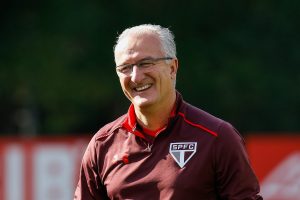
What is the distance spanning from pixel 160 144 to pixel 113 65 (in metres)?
19.6

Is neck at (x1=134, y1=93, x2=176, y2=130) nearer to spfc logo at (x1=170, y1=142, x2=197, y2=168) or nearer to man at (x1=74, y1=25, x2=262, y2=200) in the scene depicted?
man at (x1=74, y1=25, x2=262, y2=200)

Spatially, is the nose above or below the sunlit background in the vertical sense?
below

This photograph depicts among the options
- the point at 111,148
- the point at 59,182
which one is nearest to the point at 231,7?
the point at 59,182

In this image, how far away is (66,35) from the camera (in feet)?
84.0

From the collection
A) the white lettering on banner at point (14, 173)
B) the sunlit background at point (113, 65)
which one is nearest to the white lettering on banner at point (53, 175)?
the white lettering on banner at point (14, 173)

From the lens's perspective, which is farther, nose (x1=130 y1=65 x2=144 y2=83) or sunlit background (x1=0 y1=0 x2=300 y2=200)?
sunlit background (x1=0 y1=0 x2=300 y2=200)

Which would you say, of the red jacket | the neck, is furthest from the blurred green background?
the neck

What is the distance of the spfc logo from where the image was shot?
5570mm

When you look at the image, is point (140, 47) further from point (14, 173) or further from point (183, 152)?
point (14, 173)

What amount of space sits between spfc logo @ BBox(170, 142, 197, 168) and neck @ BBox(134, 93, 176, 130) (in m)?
0.19

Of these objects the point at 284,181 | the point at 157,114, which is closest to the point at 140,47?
the point at 157,114

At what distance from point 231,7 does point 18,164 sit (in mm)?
13035

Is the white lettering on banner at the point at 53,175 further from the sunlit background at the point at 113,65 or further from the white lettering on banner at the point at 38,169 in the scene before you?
the sunlit background at the point at 113,65

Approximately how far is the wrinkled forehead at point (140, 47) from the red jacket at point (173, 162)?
0.36m
